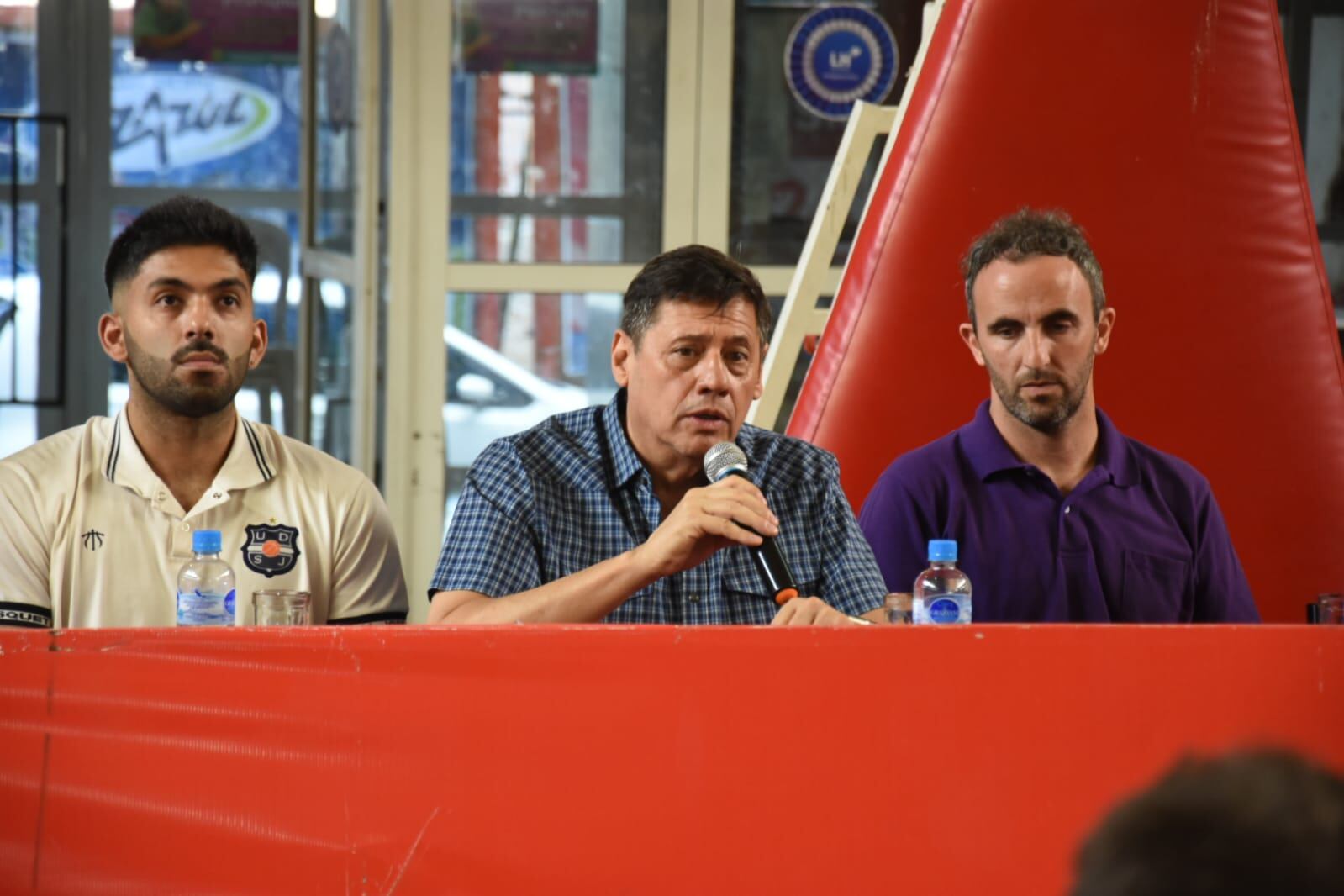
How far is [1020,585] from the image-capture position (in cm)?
200

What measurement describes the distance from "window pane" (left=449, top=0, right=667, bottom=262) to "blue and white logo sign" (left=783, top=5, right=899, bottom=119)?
14.0 inches

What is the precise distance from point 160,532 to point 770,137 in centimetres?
264

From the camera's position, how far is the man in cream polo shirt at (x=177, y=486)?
185 centimetres

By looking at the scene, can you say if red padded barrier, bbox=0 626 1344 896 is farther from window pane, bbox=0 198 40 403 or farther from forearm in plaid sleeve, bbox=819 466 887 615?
window pane, bbox=0 198 40 403

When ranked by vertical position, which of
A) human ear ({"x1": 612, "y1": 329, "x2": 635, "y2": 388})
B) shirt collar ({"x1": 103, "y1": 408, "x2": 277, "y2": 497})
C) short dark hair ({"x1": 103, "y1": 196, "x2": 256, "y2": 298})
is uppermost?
short dark hair ({"x1": 103, "y1": 196, "x2": 256, "y2": 298})

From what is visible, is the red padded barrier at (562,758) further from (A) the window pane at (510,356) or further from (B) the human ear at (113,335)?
(A) the window pane at (510,356)

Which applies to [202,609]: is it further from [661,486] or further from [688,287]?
[688,287]

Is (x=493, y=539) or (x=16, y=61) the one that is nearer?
(x=493, y=539)

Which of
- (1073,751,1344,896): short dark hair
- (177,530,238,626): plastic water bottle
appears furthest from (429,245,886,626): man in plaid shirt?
(1073,751,1344,896): short dark hair

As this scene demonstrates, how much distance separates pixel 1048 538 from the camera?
6.66ft

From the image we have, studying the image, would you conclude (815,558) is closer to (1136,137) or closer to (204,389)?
(204,389)

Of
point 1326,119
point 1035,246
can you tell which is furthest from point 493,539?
point 1326,119

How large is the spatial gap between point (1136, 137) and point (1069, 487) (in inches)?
25.5

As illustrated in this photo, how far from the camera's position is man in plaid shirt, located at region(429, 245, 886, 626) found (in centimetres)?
186
